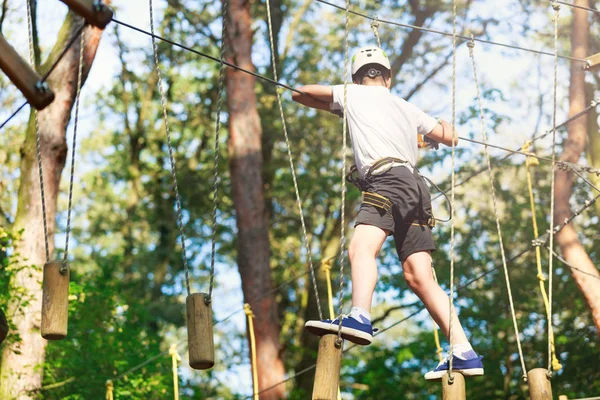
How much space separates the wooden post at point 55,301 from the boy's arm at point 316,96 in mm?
A: 1332

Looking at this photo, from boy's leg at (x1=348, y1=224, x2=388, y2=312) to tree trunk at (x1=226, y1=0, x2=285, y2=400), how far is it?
463 cm

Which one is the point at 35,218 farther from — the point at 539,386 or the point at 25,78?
the point at 539,386

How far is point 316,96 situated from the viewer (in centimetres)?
409

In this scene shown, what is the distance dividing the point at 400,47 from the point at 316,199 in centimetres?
240

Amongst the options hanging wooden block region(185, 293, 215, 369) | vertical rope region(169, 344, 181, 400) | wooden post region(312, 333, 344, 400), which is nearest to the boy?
wooden post region(312, 333, 344, 400)

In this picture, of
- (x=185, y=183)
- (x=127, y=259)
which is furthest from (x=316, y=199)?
(x=127, y=259)

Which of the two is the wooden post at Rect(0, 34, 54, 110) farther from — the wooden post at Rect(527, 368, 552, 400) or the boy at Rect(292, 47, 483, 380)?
the wooden post at Rect(527, 368, 552, 400)

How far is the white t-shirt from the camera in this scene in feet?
12.8

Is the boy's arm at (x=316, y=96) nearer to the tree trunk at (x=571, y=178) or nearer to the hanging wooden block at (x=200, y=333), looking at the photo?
the hanging wooden block at (x=200, y=333)

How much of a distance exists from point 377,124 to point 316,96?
35cm

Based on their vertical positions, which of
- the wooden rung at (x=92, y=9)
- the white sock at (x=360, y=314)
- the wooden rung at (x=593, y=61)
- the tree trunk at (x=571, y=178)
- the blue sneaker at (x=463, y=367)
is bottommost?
the blue sneaker at (x=463, y=367)

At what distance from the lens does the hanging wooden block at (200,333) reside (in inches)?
130

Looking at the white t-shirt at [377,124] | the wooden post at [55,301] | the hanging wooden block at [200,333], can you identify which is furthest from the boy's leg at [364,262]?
the wooden post at [55,301]

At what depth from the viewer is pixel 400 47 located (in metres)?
12.6
